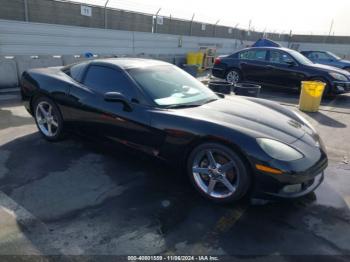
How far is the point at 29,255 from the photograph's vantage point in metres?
2.36

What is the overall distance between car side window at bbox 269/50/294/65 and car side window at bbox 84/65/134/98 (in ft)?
23.5

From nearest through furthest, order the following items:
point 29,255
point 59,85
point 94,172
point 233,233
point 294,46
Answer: point 29,255
point 233,233
point 94,172
point 59,85
point 294,46

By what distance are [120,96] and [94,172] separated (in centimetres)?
103

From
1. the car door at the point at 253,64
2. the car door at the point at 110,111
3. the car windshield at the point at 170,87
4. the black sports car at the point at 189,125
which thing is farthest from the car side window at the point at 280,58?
the car door at the point at 110,111

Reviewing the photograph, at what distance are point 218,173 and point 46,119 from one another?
294 centimetres

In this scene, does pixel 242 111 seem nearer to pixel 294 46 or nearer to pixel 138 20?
pixel 138 20

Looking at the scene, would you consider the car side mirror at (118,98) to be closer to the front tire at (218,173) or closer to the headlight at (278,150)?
the front tire at (218,173)

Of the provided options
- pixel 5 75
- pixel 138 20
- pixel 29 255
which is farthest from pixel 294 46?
pixel 29 255

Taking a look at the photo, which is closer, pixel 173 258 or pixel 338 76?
pixel 173 258

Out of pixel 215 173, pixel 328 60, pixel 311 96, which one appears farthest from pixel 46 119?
pixel 328 60

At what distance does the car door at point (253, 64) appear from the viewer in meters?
10.0

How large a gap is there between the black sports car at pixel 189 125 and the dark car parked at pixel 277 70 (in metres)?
5.74

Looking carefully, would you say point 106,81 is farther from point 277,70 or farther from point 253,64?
point 253,64

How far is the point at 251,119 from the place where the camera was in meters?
3.40
